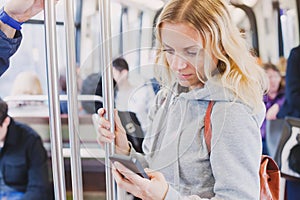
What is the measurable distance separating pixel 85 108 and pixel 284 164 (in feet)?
2.92

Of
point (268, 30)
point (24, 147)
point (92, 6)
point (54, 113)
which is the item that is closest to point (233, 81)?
point (54, 113)

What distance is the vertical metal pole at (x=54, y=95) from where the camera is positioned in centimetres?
81

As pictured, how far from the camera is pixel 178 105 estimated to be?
2.77 ft

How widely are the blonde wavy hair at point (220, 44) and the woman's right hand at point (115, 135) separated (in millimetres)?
114

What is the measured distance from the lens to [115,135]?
82 centimetres

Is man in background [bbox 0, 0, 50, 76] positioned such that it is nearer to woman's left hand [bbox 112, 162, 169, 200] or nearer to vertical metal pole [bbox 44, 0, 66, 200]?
vertical metal pole [bbox 44, 0, 66, 200]

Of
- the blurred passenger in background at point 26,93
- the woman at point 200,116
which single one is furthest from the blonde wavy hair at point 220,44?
the blurred passenger in background at point 26,93

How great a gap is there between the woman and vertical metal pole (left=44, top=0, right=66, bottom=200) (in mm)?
80

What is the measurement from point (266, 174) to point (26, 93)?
0.75m

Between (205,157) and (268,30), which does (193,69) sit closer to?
(205,157)

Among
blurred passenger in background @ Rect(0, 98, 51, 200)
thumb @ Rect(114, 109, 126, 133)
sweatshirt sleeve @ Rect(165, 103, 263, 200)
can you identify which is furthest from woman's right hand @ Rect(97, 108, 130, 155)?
blurred passenger in background @ Rect(0, 98, 51, 200)

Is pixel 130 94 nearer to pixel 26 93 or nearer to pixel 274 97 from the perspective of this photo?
pixel 26 93

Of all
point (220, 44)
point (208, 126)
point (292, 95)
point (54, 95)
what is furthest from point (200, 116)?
point (292, 95)

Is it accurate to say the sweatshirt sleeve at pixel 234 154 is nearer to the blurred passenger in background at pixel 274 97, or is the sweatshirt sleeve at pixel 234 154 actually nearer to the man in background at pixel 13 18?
the man in background at pixel 13 18
